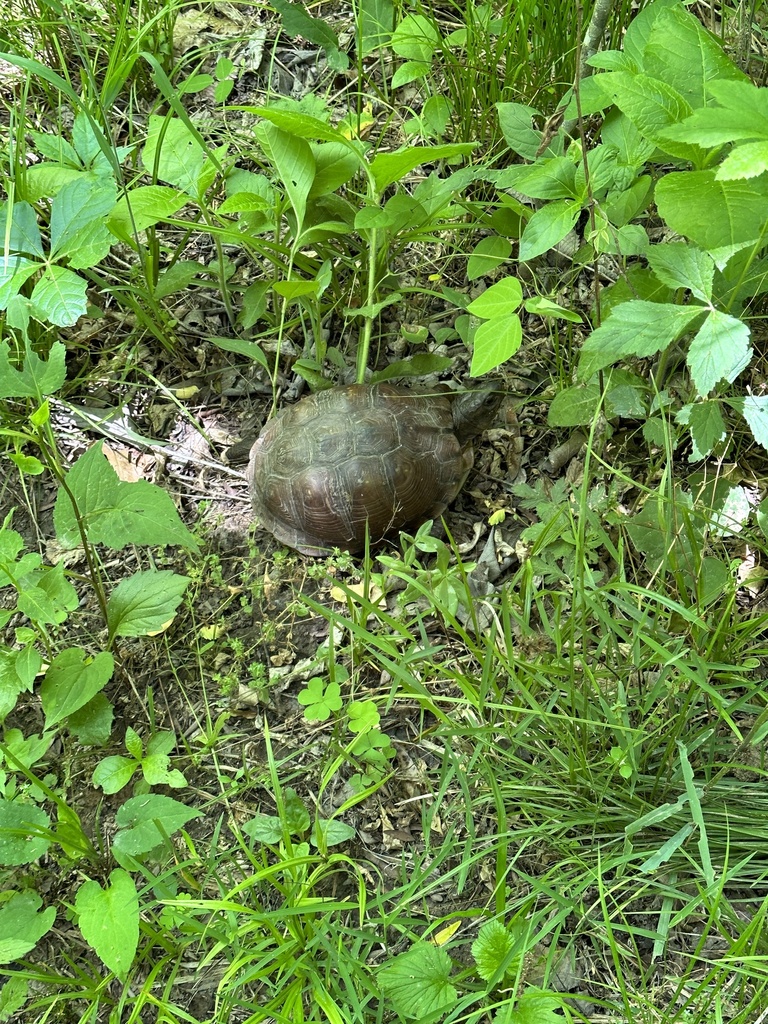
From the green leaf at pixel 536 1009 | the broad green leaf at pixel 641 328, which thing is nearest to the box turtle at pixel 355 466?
the broad green leaf at pixel 641 328

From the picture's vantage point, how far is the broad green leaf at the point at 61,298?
1.48 m

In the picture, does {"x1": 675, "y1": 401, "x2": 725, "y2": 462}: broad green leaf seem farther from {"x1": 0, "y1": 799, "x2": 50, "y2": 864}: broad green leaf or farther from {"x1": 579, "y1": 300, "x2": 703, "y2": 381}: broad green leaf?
{"x1": 0, "y1": 799, "x2": 50, "y2": 864}: broad green leaf

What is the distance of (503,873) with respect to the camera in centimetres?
123

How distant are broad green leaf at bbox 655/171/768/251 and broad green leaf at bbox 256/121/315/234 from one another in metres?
0.75

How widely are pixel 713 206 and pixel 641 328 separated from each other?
8.1 inches

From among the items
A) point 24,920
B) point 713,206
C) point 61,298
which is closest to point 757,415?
point 713,206

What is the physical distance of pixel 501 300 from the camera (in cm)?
138

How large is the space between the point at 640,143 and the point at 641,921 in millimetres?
1384

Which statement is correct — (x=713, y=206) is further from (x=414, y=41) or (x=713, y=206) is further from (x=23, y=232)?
(x=23, y=232)

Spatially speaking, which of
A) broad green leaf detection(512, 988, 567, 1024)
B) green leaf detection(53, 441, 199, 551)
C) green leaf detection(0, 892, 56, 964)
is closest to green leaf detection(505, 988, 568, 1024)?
broad green leaf detection(512, 988, 567, 1024)

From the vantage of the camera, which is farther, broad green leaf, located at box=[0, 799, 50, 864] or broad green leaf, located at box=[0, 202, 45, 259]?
broad green leaf, located at box=[0, 202, 45, 259]

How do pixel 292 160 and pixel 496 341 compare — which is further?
pixel 292 160

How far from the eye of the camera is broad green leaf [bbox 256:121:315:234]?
1.55 metres

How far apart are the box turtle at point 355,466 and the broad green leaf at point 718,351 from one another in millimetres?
807
